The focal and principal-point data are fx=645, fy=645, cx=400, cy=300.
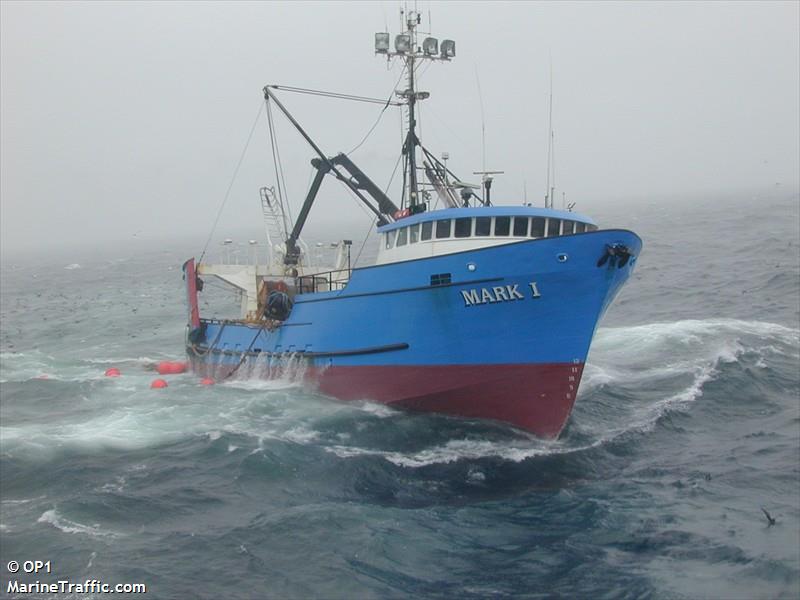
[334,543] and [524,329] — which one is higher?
[524,329]

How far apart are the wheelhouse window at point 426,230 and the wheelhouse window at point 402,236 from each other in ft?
2.39

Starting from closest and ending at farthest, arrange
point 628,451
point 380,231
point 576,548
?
point 576,548
point 628,451
point 380,231

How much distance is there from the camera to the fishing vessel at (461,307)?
14.5m

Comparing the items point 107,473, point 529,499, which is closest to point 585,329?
point 529,499

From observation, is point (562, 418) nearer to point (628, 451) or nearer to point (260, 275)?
point (628, 451)

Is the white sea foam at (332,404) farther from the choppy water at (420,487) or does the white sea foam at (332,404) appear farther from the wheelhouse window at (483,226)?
the wheelhouse window at (483,226)

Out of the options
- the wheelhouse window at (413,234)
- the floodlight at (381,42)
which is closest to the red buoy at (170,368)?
the wheelhouse window at (413,234)

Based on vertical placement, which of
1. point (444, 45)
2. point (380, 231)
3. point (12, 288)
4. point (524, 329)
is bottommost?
point (12, 288)

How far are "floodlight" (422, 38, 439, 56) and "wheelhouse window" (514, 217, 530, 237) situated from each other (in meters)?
6.31

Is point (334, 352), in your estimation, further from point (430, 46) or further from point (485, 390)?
point (430, 46)

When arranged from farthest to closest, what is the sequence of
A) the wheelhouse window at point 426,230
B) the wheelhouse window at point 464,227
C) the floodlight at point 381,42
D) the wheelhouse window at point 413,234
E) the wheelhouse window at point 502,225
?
the floodlight at point 381,42 < the wheelhouse window at point 413,234 < the wheelhouse window at point 426,230 < the wheelhouse window at point 464,227 < the wheelhouse window at point 502,225

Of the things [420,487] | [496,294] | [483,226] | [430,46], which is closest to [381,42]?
[430,46]

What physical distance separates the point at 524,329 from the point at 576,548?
226 inches

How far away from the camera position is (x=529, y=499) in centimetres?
1206
